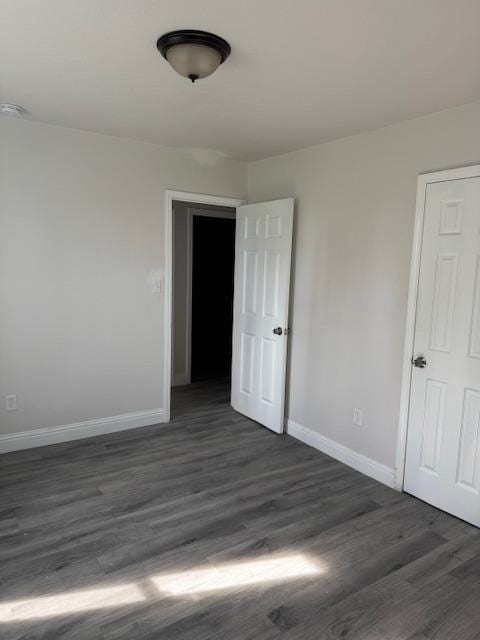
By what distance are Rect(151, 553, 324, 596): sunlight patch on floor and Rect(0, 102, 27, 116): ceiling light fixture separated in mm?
2891

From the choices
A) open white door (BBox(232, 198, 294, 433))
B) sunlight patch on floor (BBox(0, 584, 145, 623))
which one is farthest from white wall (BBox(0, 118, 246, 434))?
sunlight patch on floor (BBox(0, 584, 145, 623))

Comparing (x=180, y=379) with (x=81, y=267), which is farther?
(x=180, y=379)

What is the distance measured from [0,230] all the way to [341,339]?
8.61 ft

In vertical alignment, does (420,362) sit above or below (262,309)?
below

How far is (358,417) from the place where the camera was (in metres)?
3.34

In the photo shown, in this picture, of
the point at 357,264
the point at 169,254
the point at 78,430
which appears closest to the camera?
the point at 357,264

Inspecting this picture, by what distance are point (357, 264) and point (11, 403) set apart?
9.15ft

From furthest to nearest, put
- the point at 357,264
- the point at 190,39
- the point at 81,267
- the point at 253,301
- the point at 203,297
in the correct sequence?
the point at 203,297
the point at 253,301
the point at 81,267
the point at 357,264
the point at 190,39

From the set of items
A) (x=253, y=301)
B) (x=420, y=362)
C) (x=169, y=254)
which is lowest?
(x=420, y=362)

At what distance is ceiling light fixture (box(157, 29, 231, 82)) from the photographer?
1.86 m

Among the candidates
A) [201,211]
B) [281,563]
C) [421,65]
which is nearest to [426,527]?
[281,563]

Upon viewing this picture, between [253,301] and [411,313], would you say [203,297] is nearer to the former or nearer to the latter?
[253,301]

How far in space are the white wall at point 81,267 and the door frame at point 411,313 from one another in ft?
6.61

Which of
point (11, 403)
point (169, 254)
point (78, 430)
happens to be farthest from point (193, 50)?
point (78, 430)
